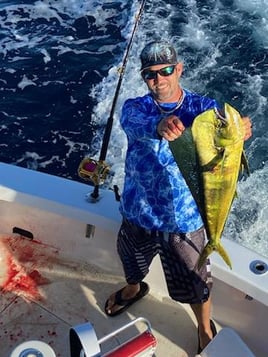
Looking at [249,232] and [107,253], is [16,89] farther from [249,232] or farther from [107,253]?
[107,253]

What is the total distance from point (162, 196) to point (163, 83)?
0.56 m

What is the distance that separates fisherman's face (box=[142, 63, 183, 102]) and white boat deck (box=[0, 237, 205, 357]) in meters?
1.47

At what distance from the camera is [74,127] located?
22.3 ft

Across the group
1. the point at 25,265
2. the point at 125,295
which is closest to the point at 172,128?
the point at 125,295

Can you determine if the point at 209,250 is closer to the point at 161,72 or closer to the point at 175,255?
the point at 175,255

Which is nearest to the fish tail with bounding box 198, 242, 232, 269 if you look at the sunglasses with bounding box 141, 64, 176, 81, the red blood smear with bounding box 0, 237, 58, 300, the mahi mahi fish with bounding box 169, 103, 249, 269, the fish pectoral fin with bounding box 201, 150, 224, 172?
the mahi mahi fish with bounding box 169, 103, 249, 269

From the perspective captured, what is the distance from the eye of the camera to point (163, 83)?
8.50 feet

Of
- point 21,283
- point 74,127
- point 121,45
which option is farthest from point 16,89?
point 21,283

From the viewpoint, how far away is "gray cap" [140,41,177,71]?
2596 millimetres

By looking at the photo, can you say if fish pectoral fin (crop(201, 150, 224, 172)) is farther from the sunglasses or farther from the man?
the sunglasses

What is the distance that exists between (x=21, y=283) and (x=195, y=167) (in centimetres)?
179

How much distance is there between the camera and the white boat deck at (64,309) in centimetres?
338

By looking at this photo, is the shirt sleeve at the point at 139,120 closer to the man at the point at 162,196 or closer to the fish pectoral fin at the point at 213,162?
the man at the point at 162,196

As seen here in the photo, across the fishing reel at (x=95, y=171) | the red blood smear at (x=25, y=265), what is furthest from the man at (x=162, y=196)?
the red blood smear at (x=25, y=265)
